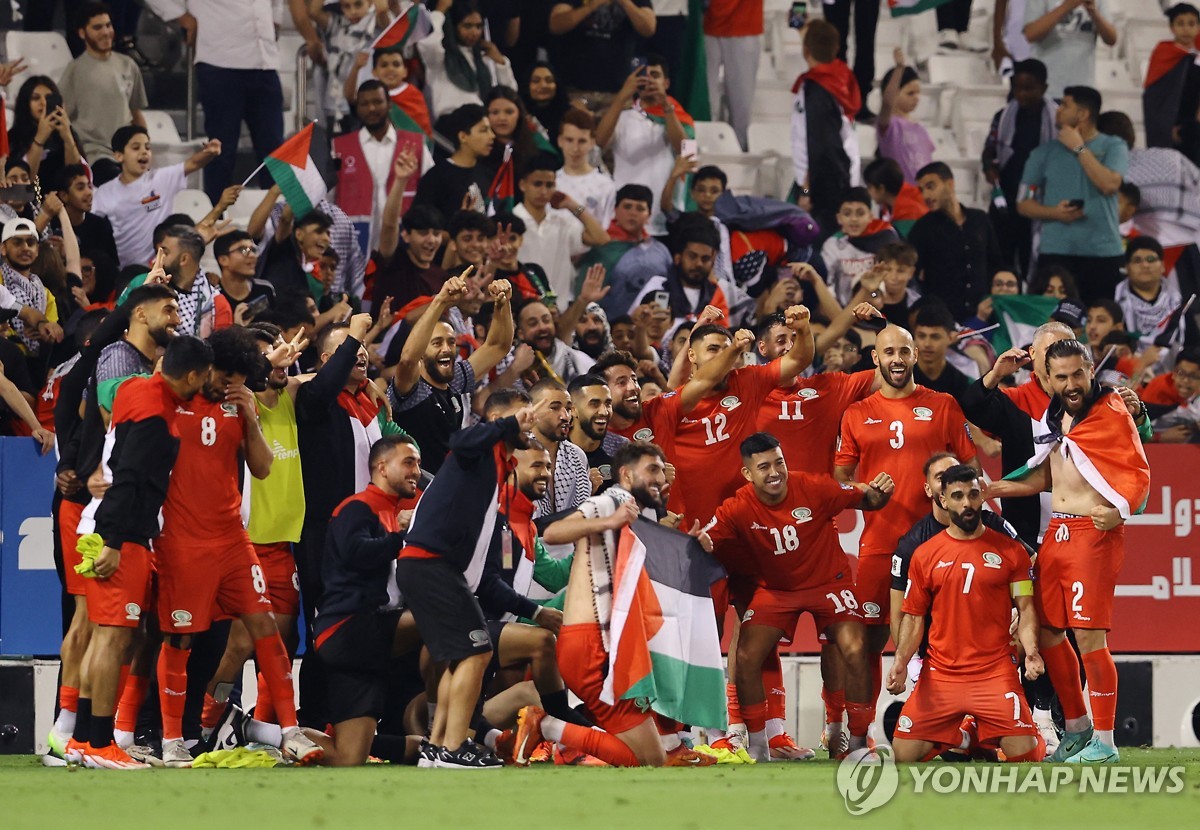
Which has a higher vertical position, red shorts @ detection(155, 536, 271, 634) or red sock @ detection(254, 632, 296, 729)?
red shorts @ detection(155, 536, 271, 634)

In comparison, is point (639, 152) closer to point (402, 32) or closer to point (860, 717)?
point (402, 32)

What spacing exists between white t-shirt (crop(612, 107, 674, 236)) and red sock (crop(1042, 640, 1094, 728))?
6244 mm

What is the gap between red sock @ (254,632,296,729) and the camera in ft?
29.9

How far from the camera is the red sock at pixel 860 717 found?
33.3 ft

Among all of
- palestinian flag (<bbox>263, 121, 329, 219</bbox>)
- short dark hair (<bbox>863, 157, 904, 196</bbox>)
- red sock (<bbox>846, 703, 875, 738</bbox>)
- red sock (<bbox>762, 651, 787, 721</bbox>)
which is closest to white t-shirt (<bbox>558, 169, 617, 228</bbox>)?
short dark hair (<bbox>863, 157, 904, 196</bbox>)

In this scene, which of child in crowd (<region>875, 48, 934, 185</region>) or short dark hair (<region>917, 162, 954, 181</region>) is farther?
child in crowd (<region>875, 48, 934, 185</region>)

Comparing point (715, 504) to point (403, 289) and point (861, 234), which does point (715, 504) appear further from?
point (861, 234)

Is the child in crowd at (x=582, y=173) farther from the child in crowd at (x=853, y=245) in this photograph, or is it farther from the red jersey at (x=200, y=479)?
the red jersey at (x=200, y=479)

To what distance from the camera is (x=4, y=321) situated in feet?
36.6

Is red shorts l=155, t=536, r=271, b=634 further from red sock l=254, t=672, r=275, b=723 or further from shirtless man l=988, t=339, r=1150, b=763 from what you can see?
shirtless man l=988, t=339, r=1150, b=763

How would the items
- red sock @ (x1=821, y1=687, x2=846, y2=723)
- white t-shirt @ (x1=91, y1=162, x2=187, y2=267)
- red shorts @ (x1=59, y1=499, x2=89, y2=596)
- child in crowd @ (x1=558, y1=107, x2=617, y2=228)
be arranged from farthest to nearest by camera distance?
child in crowd @ (x1=558, y1=107, x2=617, y2=228) → white t-shirt @ (x1=91, y1=162, x2=187, y2=267) → red sock @ (x1=821, y1=687, x2=846, y2=723) → red shorts @ (x1=59, y1=499, x2=89, y2=596)

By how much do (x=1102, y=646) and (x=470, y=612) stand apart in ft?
10.8

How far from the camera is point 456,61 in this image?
14992 mm

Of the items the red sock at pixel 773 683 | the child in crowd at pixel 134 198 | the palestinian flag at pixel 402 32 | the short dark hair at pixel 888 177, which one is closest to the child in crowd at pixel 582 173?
the palestinian flag at pixel 402 32
